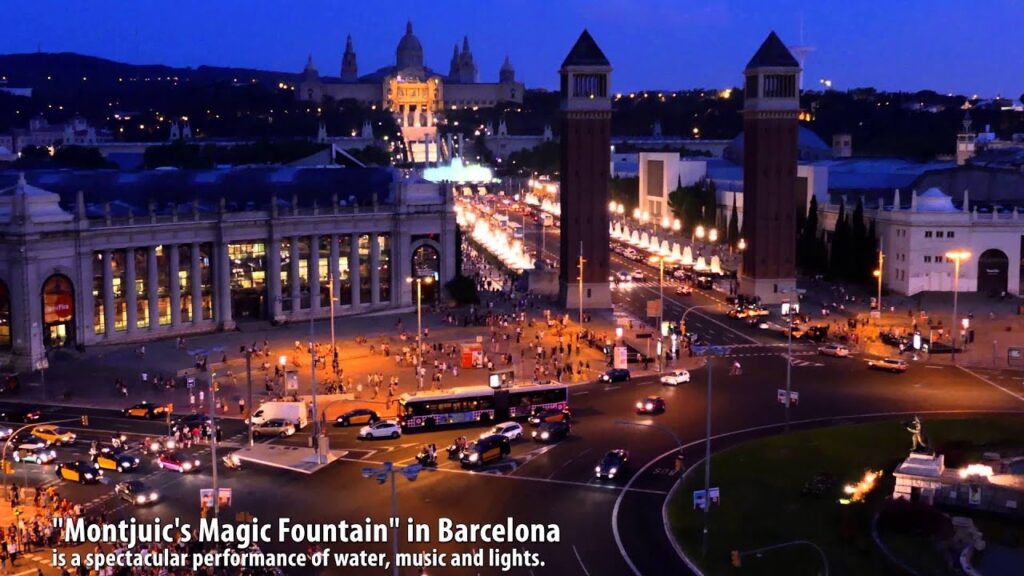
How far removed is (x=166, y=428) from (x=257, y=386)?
1087cm

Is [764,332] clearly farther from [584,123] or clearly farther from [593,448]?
[593,448]

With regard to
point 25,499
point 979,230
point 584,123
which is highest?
point 584,123

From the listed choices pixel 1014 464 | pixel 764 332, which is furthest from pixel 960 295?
pixel 1014 464

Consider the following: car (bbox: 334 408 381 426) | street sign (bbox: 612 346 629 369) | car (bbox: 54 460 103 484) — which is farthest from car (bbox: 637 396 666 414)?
car (bbox: 54 460 103 484)

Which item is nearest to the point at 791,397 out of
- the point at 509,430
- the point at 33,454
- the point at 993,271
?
the point at 509,430

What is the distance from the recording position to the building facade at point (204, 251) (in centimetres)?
7919

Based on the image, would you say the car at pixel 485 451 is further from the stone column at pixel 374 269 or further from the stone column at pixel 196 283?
the stone column at pixel 374 269

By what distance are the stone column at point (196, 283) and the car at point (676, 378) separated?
Result: 38532mm

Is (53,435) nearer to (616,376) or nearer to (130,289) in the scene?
Answer: (130,289)

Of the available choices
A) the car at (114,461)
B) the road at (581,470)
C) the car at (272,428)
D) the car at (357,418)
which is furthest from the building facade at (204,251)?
the car at (114,461)

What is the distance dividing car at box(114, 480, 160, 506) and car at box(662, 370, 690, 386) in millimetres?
31471

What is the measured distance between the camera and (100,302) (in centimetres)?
8381

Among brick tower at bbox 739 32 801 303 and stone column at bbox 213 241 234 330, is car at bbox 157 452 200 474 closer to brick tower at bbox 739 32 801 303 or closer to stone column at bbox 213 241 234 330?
stone column at bbox 213 241 234 330

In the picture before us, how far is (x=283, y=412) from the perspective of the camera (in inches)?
2311
